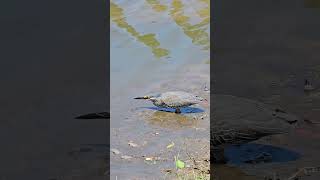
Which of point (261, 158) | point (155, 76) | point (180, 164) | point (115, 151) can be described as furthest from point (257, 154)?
point (155, 76)

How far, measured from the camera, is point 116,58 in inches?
365

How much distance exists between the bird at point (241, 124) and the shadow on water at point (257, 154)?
0.07 m

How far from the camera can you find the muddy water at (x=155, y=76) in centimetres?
559

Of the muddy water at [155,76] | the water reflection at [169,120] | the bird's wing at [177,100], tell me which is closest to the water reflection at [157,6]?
the muddy water at [155,76]

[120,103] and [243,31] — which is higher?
[243,31]

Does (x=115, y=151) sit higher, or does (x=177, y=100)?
(x=177, y=100)

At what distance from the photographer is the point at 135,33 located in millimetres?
10453

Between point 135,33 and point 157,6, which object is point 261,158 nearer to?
point 135,33

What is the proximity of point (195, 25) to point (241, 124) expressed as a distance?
5.71m

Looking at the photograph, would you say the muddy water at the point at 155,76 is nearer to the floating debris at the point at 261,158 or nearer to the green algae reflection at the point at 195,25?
the green algae reflection at the point at 195,25
